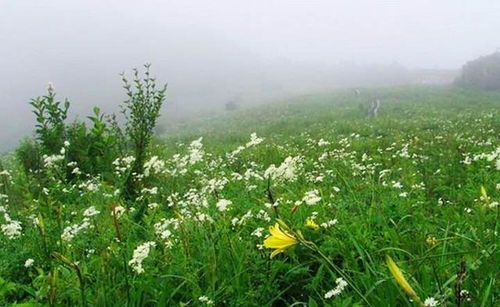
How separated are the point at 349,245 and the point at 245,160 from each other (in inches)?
271

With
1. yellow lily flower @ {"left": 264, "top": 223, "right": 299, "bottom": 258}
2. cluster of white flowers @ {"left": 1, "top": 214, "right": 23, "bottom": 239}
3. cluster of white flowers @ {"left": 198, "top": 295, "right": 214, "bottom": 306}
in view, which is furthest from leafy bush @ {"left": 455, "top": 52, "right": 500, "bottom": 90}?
yellow lily flower @ {"left": 264, "top": 223, "right": 299, "bottom": 258}

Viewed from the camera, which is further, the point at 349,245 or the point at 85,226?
the point at 85,226

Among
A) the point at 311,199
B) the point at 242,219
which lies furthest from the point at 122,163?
the point at 311,199

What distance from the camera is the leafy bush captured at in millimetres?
48688

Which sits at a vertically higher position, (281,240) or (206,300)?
(281,240)

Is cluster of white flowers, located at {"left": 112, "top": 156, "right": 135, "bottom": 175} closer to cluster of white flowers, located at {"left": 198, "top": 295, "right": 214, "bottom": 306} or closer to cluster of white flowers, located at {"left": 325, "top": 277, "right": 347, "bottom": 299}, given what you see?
cluster of white flowers, located at {"left": 198, "top": 295, "right": 214, "bottom": 306}

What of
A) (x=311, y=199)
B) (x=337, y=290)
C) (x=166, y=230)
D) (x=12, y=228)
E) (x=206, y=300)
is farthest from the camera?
(x=166, y=230)

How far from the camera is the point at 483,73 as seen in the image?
51.1 meters

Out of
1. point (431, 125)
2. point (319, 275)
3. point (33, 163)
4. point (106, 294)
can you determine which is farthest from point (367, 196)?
point (431, 125)

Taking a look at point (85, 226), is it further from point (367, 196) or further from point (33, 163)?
point (33, 163)

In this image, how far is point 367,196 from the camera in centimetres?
527

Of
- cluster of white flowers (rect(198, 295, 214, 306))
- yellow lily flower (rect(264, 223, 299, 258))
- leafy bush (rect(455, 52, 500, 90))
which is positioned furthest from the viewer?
leafy bush (rect(455, 52, 500, 90))

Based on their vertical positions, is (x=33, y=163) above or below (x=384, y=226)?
below

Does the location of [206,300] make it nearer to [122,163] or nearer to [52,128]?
[122,163]
